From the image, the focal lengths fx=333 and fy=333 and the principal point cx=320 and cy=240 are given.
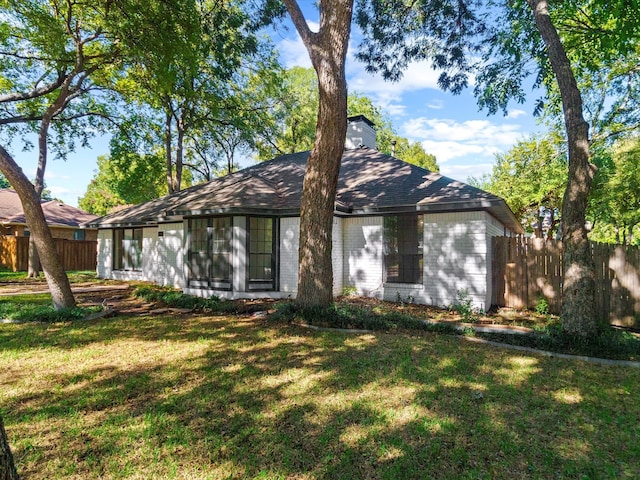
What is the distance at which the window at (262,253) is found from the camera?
10.6 meters

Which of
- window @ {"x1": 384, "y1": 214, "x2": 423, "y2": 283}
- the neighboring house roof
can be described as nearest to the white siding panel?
window @ {"x1": 384, "y1": 214, "x2": 423, "y2": 283}

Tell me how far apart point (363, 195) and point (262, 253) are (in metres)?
3.81

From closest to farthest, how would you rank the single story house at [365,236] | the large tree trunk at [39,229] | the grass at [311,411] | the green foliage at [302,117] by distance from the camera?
the grass at [311,411] < the large tree trunk at [39,229] < the single story house at [365,236] < the green foliage at [302,117]

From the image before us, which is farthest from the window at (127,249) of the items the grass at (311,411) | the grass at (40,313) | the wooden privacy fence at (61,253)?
the grass at (311,411)

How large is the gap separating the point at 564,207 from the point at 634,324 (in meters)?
3.75

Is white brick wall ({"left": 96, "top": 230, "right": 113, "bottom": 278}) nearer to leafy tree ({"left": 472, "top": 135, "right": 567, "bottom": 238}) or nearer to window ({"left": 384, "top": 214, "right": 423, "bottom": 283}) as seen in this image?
window ({"left": 384, "top": 214, "right": 423, "bottom": 283})

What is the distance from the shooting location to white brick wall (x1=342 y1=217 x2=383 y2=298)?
1030 centimetres

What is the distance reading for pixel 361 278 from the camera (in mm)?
10547

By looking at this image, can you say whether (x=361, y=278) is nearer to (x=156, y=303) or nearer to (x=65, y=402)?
(x=156, y=303)

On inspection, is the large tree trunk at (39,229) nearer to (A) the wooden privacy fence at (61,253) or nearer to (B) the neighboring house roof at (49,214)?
(A) the wooden privacy fence at (61,253)

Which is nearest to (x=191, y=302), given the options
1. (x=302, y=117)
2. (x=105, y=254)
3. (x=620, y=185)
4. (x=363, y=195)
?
(x=363, y=195)

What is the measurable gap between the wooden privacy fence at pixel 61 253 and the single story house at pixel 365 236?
1309 centimetres

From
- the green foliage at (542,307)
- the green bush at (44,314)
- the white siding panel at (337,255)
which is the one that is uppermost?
the white siding panel at (337,255)

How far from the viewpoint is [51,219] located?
2402 cm
